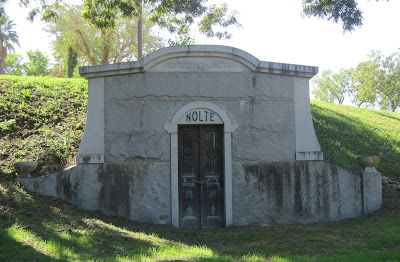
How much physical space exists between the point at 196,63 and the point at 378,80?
34.8 metres

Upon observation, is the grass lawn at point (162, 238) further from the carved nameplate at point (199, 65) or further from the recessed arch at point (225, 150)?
the carved nameplate at point (199, 65)

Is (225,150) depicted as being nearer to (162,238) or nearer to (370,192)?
(162,238)

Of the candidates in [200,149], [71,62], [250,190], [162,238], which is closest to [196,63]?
[200,149]

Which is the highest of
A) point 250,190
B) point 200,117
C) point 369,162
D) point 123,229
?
point 200,117

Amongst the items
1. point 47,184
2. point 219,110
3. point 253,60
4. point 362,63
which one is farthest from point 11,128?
point 362,63

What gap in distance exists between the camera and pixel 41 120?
1046 centimetres

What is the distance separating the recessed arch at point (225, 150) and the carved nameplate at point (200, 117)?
0.14 feet

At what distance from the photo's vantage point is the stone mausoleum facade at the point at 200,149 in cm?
774

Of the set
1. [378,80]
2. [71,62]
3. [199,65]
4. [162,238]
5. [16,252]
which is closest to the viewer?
[16,252]

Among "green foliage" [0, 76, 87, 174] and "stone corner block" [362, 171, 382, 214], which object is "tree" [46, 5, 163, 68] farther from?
"stone corner block" [362, 171, 382, 214]

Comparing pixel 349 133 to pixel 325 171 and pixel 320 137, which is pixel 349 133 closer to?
pixel 320 137

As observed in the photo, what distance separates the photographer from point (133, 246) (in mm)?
5766

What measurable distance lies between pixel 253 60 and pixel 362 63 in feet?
115

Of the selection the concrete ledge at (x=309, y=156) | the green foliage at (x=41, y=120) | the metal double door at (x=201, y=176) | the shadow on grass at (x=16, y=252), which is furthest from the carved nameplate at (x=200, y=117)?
the shadow on grass at (x=16, y=252)
